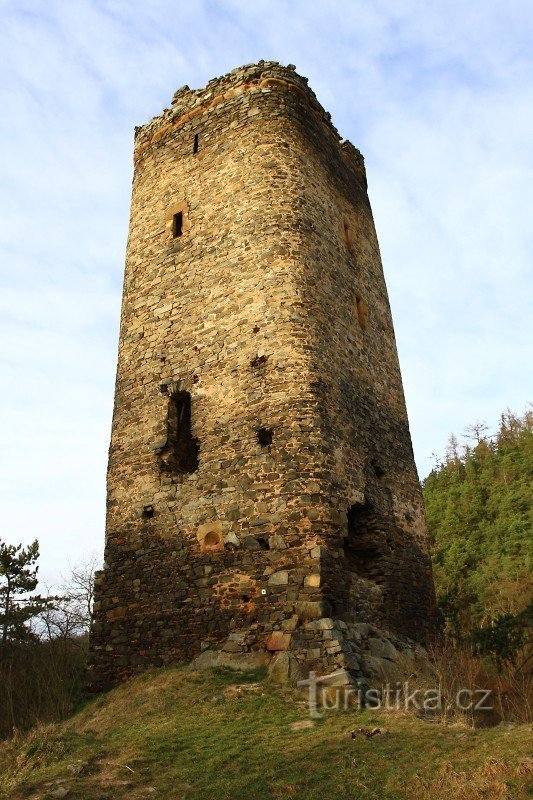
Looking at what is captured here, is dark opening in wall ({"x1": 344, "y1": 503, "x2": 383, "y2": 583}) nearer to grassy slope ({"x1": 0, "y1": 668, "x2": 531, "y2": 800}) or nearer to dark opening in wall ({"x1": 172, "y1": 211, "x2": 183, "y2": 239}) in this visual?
grassy slope ({"x1": 0, "y1": 668, "x2": 531, "y2": 800})

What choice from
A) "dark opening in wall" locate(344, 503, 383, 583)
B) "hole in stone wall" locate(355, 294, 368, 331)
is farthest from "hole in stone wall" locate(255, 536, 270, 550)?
"hole in stone wall" locate(355, 294, 368, 331)

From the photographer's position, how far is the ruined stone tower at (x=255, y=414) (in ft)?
28.9

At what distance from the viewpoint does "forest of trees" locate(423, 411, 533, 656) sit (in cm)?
2056

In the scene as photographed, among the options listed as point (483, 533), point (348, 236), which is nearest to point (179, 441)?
point (348, 236)

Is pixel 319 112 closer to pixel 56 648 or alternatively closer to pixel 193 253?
pixel 193 253

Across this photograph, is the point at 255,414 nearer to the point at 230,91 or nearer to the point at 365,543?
the point at 365,543

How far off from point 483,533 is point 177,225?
18.6 meters

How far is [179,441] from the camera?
10.7 m

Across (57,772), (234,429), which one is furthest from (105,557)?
(57,772)

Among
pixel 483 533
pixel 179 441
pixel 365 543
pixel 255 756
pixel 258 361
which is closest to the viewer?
pixel 255 756

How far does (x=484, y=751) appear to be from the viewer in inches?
222

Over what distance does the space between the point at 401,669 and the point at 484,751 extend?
2998mm

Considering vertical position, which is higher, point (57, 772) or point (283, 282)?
point (283, 282)

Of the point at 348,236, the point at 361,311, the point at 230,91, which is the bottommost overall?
the point at 361,311
